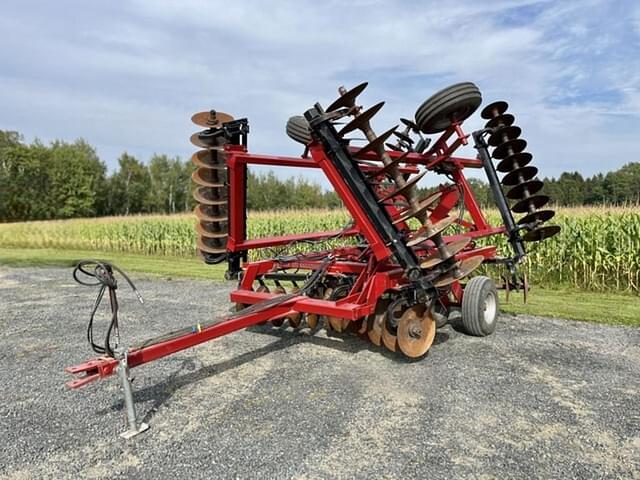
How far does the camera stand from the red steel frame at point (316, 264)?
134 inches

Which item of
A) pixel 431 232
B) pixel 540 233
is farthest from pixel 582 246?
pixel 431 232

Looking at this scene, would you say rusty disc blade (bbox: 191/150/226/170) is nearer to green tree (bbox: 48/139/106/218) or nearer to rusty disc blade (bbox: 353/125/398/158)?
rusty disc blade (bbox: 353/125/398/158)

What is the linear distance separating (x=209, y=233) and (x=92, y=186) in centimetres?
5873

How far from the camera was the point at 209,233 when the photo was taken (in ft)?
16.5

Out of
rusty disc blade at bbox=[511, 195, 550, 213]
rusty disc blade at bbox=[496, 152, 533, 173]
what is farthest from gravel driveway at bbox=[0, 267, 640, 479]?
rusty disc blade at bbox=[496, 152, 533, 173]

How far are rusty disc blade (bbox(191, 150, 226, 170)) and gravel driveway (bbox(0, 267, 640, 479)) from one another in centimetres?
185

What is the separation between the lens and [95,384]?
3850 mm

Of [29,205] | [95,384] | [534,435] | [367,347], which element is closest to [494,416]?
[534,435]

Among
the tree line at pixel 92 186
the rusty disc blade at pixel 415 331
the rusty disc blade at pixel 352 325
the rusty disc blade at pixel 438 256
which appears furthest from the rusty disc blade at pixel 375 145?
the tree line at pixel 92 186

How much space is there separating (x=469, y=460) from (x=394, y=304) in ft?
5.69

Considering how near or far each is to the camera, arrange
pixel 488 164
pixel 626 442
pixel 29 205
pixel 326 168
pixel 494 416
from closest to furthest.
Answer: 1. pixel 626 442
2. pixel 494 416
3. pixel 326 168
4. pixel 488 164
5. pixel 29 205

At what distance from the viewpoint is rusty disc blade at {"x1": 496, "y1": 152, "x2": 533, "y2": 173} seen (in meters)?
5.74

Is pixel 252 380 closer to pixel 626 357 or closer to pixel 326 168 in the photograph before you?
pixel 326 168

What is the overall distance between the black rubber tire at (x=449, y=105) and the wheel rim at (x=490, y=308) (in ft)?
6.67
